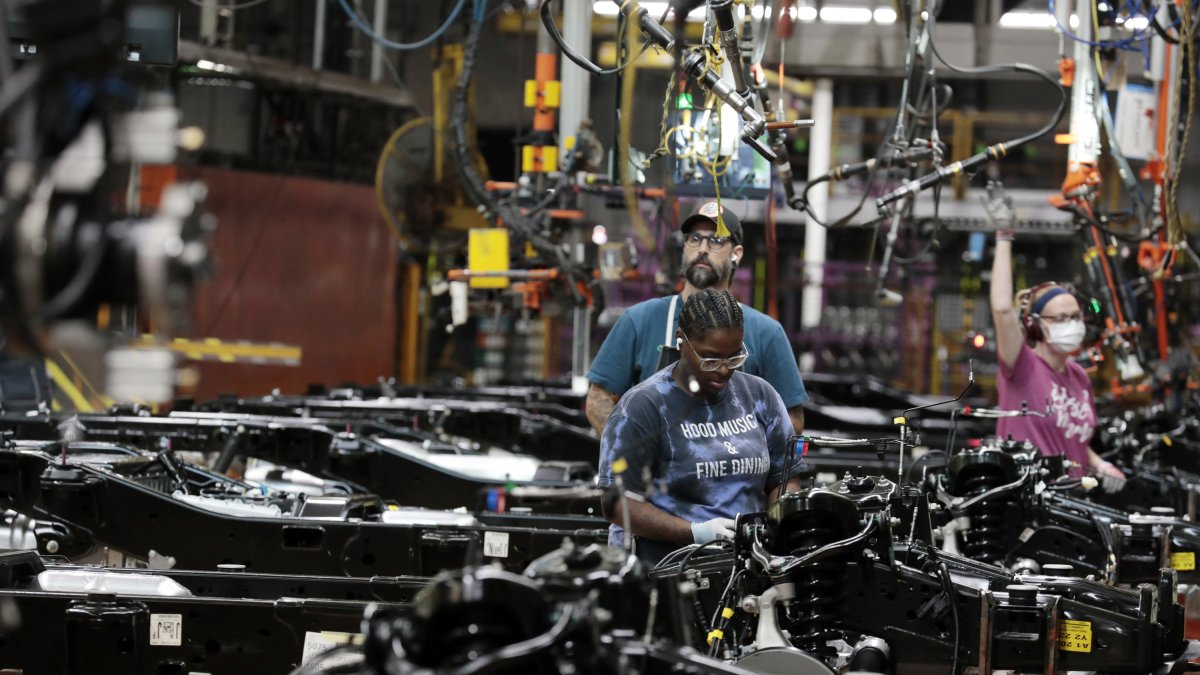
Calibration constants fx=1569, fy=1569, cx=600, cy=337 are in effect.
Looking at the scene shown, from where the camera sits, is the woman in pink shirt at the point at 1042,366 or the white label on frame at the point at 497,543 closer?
the white label on frame at the point at 497,543

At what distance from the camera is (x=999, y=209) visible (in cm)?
686

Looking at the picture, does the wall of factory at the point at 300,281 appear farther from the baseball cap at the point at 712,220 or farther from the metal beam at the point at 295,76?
the baseball cap at the point at 712,220

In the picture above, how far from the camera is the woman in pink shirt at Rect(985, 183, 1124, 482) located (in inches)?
246

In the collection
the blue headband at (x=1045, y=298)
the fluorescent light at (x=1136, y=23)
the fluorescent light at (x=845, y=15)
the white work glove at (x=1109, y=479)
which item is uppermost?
the fluorescent light at (x=845, y=15)

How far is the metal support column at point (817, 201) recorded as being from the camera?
52.0 feet

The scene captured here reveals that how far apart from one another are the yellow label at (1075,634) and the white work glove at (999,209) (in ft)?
10.00

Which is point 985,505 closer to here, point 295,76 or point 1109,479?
point 1109,479

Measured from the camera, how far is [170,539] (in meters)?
5.43

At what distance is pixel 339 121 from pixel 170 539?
9.87 metres

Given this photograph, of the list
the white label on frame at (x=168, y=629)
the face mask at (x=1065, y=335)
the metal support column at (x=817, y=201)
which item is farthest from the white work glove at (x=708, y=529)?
the metal support column at (x=817, y=201)

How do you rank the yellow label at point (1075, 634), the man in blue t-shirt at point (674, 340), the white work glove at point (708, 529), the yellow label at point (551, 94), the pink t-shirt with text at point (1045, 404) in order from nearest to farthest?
the yellow label at point (1075, 634), the white work glove at point (708, 529), the man in blue t-shirt at point (674, 340), the pink t-shirt with text at point (1045, 404), the yellow label at point (551, 94)

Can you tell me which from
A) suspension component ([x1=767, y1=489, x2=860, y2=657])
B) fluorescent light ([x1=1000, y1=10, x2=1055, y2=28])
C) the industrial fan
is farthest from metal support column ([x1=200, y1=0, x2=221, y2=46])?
suspension component ([x1=767, y1=489, x2=860, y2=657])

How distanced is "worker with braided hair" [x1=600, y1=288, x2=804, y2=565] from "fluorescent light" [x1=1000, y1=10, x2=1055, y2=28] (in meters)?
13.3

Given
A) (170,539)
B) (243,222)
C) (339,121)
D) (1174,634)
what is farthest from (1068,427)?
(339,121)
